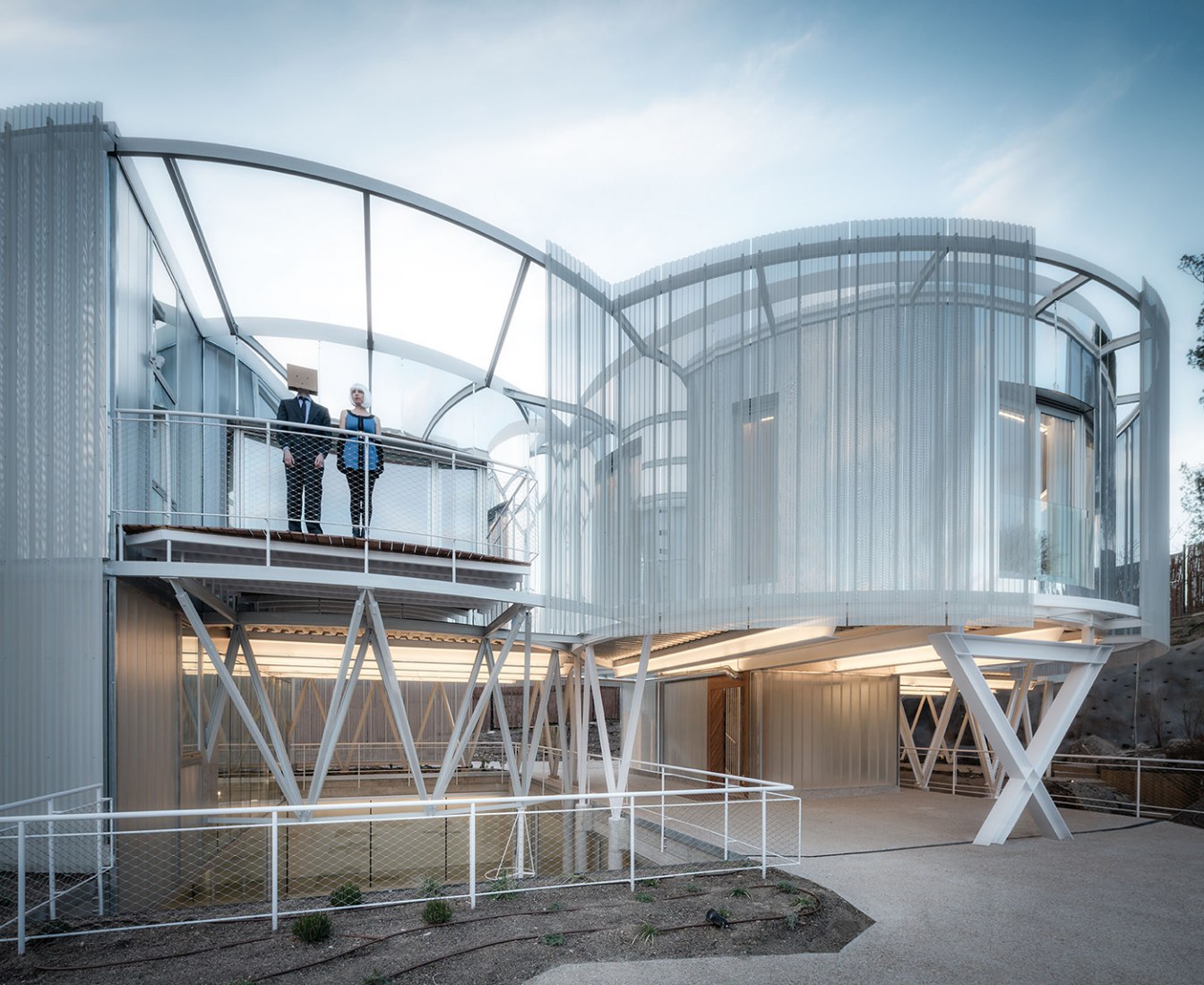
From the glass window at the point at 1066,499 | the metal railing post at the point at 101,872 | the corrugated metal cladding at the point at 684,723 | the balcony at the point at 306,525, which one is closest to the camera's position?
the metal railing post at the point at 101,872

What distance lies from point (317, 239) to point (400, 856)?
36.1 feet

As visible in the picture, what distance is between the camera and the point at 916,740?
2981 cm

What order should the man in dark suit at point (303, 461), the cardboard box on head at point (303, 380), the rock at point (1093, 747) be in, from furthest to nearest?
the rock at point (1093, 747) < the cardboard box on head at point (303, 380) < the man in dark suit at point (303, 461)

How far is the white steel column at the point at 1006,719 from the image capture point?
9.66 metres

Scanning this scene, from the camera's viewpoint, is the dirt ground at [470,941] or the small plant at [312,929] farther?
the small plant at [312,929]

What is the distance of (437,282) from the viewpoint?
46.7 ft

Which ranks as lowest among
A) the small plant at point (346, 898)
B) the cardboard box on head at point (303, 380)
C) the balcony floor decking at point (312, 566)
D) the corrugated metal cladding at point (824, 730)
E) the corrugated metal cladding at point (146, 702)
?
the corrugated metal cladding at point (824, 730)

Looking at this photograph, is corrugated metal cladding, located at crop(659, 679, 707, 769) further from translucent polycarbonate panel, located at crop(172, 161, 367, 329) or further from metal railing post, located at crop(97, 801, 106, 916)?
metal railing post, located at crop(97, 801, 106, 916)

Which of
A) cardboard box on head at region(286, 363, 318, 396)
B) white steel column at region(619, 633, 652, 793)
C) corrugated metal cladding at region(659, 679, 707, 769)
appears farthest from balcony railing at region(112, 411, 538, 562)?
corrugated metal cladding at region(659, 679, 707, 769)

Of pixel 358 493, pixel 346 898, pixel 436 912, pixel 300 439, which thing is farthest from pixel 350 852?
pixel 436 912

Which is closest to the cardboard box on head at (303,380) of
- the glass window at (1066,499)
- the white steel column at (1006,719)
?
the white steel column at (1006,719)

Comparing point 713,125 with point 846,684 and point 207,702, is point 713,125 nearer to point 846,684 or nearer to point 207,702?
point 846,684

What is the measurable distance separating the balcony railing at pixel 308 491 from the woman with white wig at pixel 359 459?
0.08 ft

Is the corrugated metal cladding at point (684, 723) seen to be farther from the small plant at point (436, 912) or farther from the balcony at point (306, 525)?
the small plant at point (436, 912)
